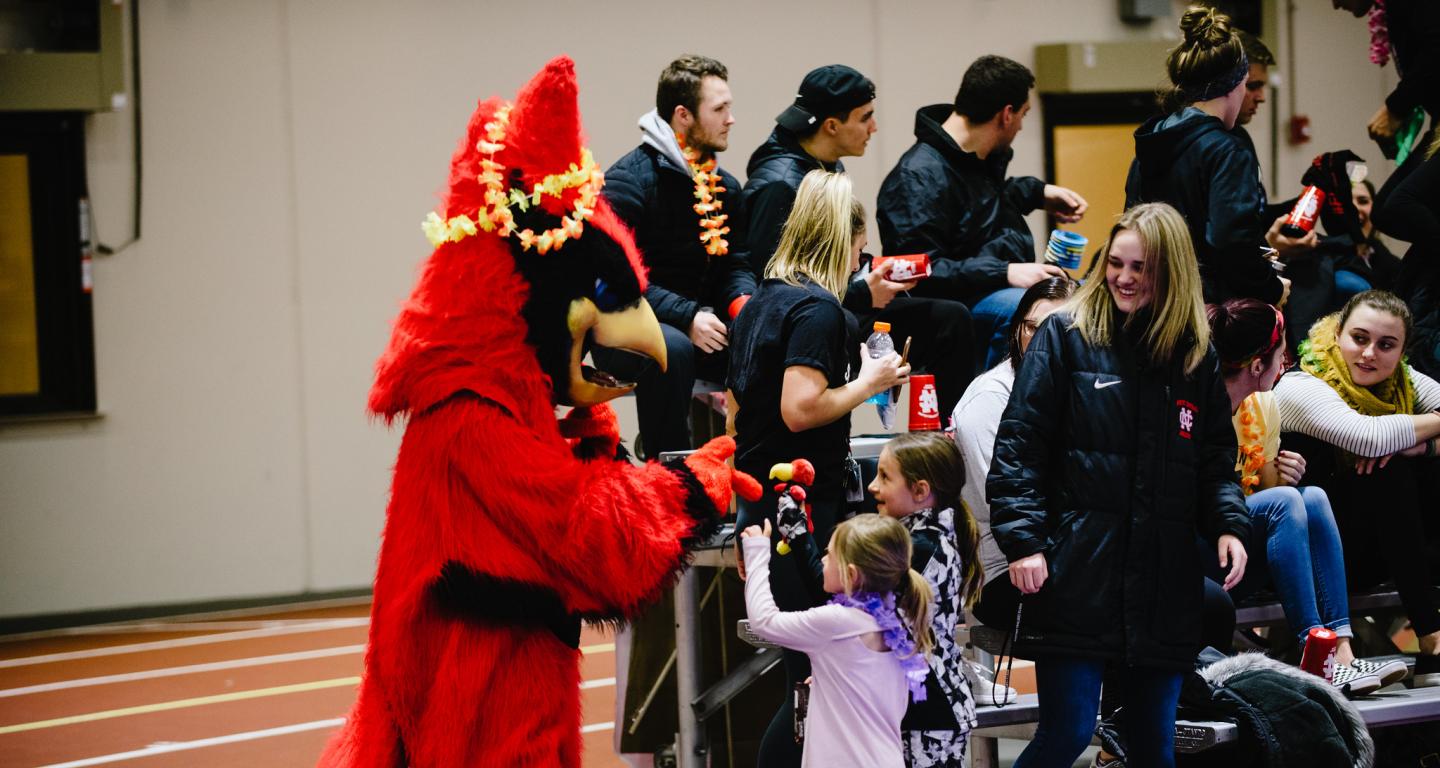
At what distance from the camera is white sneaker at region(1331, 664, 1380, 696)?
179 inches

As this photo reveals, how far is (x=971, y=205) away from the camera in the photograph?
5145 mm

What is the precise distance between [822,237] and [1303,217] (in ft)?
7.77

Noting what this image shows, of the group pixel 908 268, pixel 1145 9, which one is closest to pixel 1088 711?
pixel 908 268

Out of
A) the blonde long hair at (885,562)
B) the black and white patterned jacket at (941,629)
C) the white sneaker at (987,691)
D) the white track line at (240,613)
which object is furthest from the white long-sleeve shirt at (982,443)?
the white track line at (240,613)

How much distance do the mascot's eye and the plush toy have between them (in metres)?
0.54

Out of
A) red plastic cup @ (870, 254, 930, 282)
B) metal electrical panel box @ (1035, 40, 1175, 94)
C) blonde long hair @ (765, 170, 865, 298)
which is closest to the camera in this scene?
blonde long hair @ (765, 170, 865, 298)

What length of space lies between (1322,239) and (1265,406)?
2118mm

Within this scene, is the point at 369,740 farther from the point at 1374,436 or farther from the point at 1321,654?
the point at 1374,436

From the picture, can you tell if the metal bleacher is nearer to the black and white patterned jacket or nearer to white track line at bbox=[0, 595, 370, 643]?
the black and white patterned jacket

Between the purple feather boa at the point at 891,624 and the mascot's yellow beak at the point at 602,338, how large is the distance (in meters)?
0.75

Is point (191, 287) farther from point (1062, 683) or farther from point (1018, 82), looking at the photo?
point (1062, 683)

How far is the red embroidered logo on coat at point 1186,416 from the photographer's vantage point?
12.0 ft

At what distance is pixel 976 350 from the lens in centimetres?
529

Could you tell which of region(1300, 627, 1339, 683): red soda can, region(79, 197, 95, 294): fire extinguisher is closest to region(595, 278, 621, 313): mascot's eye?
region(1300, 627, 1339, 683): red soda can
